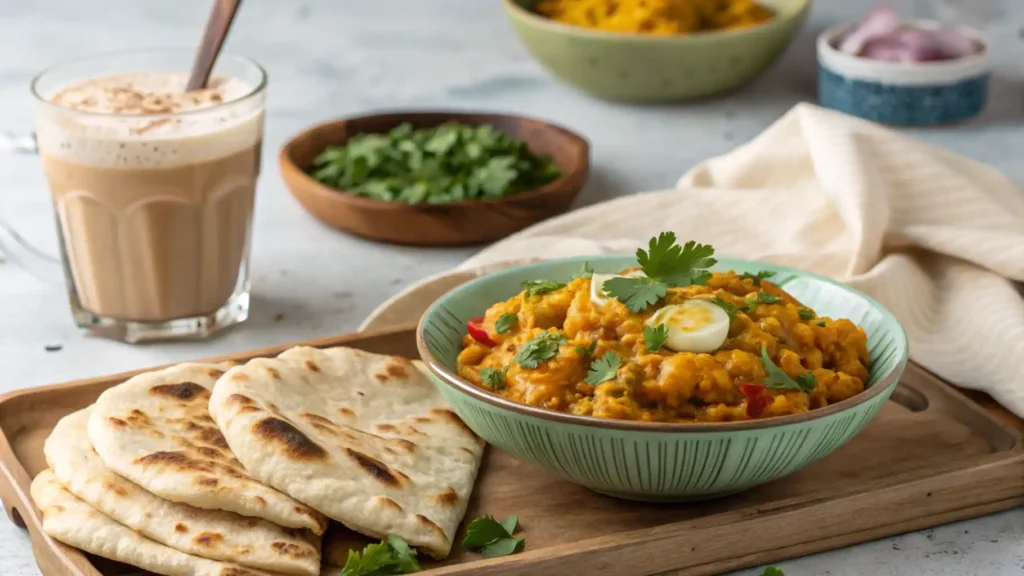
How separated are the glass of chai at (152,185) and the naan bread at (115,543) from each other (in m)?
1.06

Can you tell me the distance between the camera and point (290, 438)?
2.11 metres

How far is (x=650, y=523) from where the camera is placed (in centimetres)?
218

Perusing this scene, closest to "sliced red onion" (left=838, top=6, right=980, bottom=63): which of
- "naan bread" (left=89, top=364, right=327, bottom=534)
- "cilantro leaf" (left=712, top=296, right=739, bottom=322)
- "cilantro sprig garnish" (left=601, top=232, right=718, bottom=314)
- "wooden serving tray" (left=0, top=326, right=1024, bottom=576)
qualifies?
"wooden serving tray" (left=0, top=326, right=1024, bottom=576)

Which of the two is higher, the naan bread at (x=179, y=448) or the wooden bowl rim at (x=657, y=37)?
the naan bread at (x=179, y=448)

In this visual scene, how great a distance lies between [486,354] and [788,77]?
3410mm

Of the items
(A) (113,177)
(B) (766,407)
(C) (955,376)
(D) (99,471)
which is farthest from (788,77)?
(D) (99,471)

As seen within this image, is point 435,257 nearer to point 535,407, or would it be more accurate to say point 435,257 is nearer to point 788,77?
point 535,407

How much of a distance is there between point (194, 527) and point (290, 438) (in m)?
0.21

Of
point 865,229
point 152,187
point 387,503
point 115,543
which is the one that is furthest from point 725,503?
point 152,187

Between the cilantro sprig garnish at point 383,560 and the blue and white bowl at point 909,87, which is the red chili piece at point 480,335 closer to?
the cilantro sprig garnish at point 383,560

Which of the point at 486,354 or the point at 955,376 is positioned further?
the point at 955,376

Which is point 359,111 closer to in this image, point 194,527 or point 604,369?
point 604,369

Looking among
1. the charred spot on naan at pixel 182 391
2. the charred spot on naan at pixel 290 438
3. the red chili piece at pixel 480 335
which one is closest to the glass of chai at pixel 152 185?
the charred spot on naan at pixel 182 391

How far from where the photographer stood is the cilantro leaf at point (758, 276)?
2420mm
